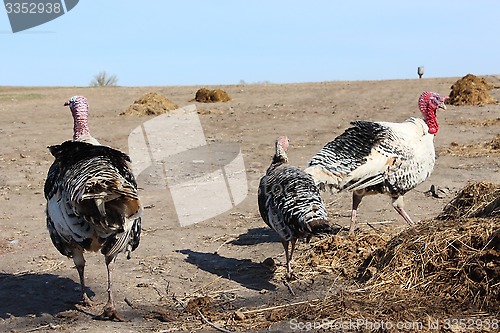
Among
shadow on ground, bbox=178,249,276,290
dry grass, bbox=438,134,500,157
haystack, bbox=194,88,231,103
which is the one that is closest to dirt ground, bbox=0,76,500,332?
shadow on ground, bbox=178,249,276,290

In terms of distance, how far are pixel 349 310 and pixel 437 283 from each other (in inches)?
37.7

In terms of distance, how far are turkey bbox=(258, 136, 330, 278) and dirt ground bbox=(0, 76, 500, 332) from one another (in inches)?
26.0

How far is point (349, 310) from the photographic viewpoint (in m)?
5.04

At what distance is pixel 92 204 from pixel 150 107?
14916mm

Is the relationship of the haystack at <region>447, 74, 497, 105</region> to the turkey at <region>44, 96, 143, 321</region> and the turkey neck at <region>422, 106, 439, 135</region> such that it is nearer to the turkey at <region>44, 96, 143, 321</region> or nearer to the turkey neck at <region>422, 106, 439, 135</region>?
the turkey neck at <region>422, 106, 439, 135</region>

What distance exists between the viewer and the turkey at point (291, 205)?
18.4 feet

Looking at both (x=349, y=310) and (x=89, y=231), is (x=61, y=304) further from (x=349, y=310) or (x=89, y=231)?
(x=349, y=310)

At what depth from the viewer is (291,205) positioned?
19.4ft

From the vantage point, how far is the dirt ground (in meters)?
5.77

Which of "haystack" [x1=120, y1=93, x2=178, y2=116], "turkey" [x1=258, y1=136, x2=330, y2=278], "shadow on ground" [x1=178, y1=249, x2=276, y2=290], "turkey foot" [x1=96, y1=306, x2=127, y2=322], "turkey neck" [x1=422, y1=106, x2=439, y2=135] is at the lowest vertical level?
"shadow on ground" [x1=178, y1=249, x2=276, y2=290]

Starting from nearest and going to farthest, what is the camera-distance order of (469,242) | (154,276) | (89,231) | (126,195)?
(126,195) < (89,231) < (469,242) < (154,276)

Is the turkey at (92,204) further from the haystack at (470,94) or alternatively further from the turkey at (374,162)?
Result: the haystack at (470,94)

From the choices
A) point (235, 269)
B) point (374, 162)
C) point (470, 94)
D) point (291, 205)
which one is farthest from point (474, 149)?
point (291, 205)

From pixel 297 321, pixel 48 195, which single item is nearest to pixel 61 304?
pixel 48 195
